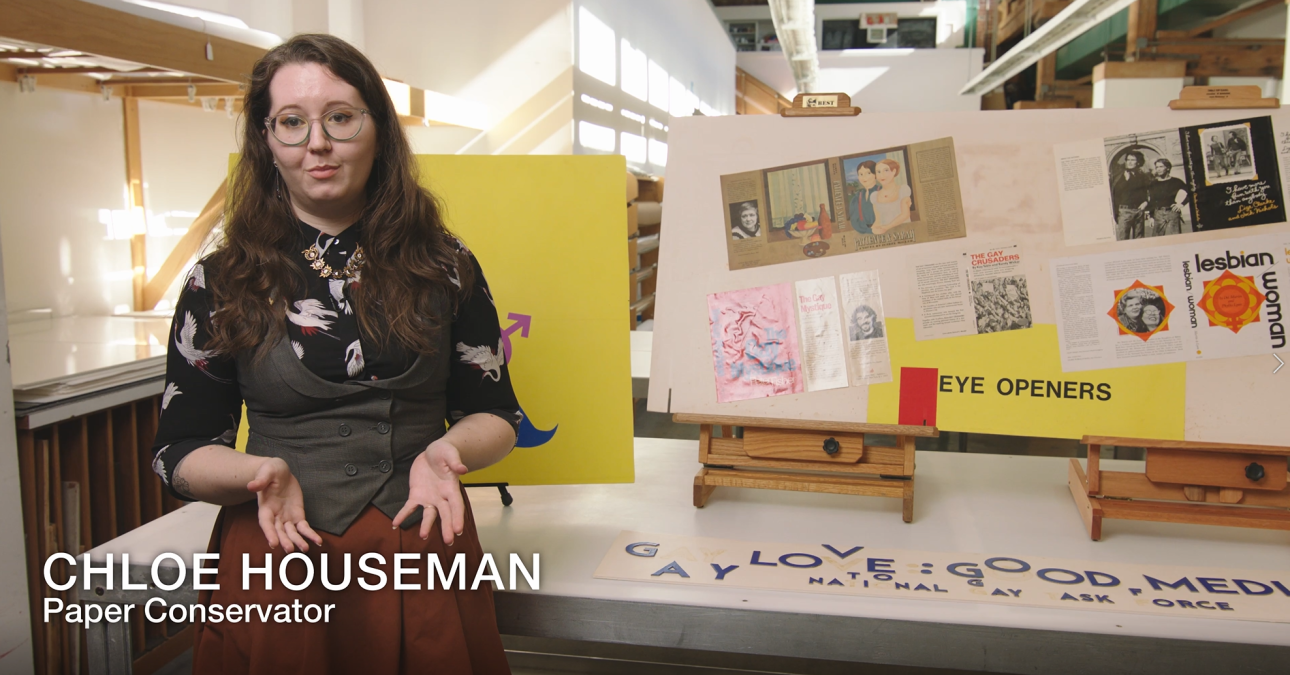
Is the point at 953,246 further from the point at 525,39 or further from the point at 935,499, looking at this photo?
the point at 525,39

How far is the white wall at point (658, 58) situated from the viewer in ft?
17.3

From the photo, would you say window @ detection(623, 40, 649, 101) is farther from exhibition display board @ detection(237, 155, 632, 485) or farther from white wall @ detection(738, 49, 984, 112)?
white wall @ detection(738, 49, 984, 112)

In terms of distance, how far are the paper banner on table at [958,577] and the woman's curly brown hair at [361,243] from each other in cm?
57

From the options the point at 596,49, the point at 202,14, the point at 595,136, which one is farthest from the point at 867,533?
the point at 596,49

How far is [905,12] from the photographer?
1400cm

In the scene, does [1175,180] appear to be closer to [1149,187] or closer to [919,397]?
[1149,187]

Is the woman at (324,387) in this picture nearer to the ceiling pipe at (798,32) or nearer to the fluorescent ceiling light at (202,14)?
the fluorescent ceiling light at (202,14)

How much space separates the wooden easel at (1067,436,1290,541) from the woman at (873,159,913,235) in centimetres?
54

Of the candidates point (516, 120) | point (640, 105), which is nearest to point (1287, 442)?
point (516, 120)

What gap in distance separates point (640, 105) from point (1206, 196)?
5554mm

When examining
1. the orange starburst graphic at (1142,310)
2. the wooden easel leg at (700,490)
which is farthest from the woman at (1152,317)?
the wooden easel leg at (700,490)

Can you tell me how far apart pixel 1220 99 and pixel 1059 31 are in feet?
14.7

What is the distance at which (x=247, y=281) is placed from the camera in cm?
116

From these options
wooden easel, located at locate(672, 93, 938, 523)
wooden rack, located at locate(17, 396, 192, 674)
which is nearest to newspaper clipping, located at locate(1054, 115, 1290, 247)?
wooden easel, located at locate(672, 93, 938, 523)
